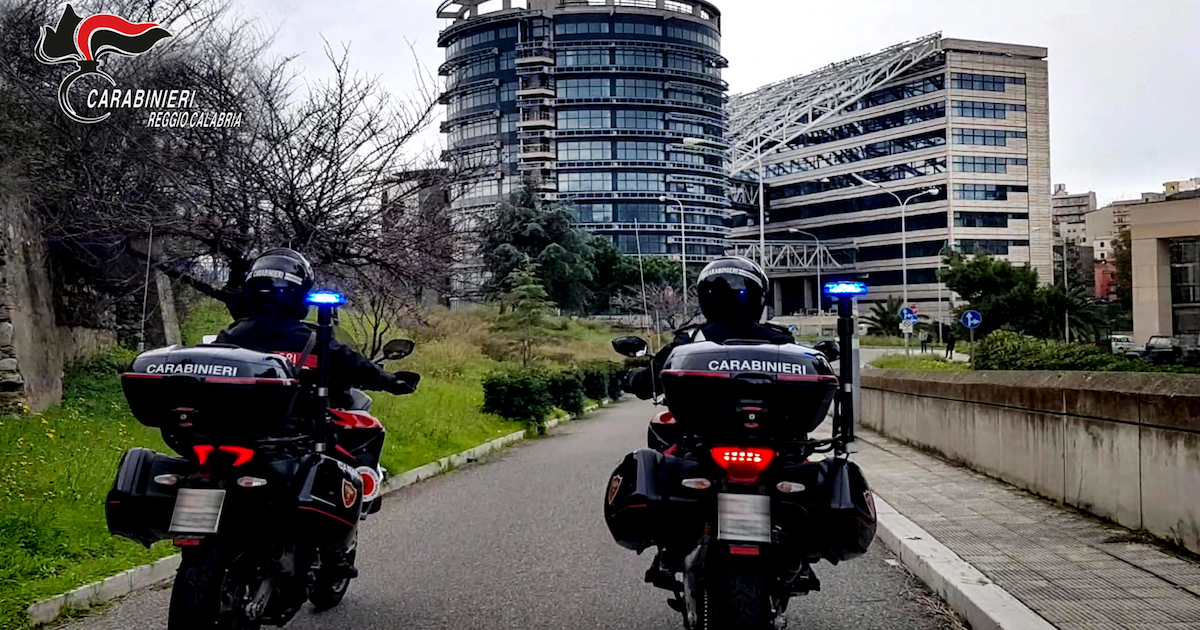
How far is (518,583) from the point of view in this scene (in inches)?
258

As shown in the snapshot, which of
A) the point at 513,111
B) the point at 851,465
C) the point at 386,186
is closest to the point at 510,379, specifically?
the point at 386,186

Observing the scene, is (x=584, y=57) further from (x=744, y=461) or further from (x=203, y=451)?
(x=744, y=461)

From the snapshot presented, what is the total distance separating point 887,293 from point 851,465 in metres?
101

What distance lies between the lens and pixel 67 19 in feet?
45.4

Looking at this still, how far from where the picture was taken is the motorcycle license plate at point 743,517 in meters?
3.93

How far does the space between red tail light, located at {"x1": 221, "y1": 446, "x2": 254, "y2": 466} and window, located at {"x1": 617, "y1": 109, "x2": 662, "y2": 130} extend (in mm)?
96669

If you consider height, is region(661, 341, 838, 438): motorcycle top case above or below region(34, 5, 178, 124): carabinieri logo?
below

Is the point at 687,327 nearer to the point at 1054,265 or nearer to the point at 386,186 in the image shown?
the point at 386,186

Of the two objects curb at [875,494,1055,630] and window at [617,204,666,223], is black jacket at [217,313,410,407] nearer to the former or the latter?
curb at [875,494,1055,630]

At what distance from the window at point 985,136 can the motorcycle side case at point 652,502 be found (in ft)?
334

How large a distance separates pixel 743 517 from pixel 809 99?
11826 centimetres

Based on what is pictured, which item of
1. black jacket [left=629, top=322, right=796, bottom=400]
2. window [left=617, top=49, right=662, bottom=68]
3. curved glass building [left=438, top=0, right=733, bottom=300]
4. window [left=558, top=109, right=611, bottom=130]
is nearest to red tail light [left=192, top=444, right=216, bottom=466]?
black jacket [left=629, top=322, right=796, bottom=400]

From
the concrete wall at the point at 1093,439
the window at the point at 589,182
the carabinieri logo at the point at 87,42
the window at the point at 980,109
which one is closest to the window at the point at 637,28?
the window at the point at 589,182

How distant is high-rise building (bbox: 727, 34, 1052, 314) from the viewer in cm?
9881
